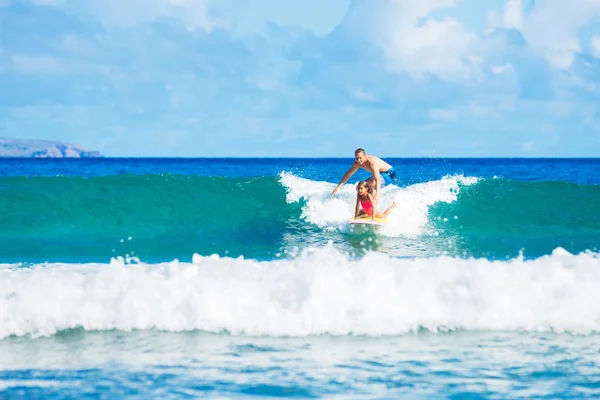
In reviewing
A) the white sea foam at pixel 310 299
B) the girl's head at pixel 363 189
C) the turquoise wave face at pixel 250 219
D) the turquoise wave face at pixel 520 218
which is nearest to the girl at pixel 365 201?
the girl's head at pixel 363 189

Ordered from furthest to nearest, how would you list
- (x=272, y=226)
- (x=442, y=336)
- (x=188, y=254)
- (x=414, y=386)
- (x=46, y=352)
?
(x=272, y=226) → (x=188, y=254) → (x=442, y=336) → (x=46, y=352) → (x=414, y=386)

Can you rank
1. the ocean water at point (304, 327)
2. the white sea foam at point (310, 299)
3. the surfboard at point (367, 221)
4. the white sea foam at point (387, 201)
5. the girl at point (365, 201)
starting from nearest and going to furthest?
the ocean water at point (304, 327)
the white sea foam at point (310, 299)
the surfboard at point (367, 221)
the girl at point (365, 201)
the white sea foam at point (387, 201)

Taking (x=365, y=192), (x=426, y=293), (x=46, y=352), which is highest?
(x=365, y=192)

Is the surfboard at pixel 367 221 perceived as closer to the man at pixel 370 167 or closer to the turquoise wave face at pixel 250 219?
the turquoise wave face at pixel 250 219

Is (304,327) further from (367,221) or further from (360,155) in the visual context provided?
(360,155)

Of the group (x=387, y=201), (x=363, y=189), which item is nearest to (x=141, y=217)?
(x=363, y=189)

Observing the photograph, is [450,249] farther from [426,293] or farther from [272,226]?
[426,293]

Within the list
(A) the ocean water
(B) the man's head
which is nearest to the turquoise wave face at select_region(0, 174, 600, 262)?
(A) the ocean water

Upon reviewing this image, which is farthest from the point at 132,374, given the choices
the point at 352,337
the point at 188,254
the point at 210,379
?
the point at 188,254

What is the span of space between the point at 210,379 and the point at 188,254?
605 centimetres

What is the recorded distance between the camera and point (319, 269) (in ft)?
21.9

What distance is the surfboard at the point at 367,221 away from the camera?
11430mm

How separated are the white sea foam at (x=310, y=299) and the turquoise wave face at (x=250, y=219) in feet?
11.6

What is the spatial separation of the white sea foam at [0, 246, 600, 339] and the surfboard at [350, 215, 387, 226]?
4.43m
